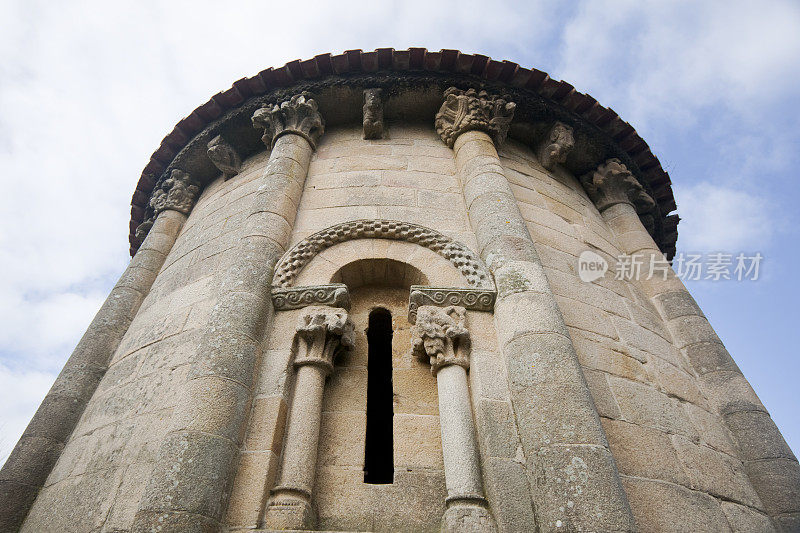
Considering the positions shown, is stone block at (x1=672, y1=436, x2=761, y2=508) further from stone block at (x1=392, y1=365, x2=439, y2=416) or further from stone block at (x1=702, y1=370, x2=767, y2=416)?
stone block at (x1=392, y1=365, x2=439, y2=416)

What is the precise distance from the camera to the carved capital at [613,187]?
6906 mm

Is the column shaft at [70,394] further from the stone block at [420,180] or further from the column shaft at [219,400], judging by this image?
the stone block at [420,180]

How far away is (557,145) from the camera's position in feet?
21.2

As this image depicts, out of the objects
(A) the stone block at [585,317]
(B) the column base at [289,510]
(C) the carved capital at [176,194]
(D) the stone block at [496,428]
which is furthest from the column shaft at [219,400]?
(C) the carved capital at [176,194]

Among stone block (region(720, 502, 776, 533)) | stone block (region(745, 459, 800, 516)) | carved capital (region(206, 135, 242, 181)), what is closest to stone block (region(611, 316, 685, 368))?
stone block (region(745, 459, 800, 516))

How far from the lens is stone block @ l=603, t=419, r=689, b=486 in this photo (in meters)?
3.35

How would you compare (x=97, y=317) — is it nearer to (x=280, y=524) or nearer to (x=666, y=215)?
(x=280, y=524)

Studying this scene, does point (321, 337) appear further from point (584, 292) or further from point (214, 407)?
point (584, 292)

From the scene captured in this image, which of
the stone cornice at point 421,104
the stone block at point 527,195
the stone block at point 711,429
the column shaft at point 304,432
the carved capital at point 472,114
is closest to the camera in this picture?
the column shaft at point 304,432

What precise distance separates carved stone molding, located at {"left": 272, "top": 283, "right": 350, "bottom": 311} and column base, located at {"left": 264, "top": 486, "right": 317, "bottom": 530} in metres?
1.47

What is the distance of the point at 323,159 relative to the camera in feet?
19.4

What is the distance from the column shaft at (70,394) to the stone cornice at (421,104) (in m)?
1.80

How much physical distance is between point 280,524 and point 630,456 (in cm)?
244

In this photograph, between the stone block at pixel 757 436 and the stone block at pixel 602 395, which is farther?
the stone block at pixel 757 436
